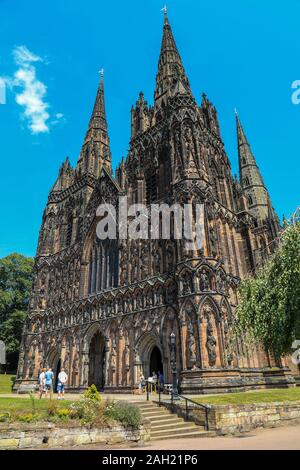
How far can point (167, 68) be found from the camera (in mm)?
41094

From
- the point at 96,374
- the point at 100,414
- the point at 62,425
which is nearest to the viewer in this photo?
the point at 62,425

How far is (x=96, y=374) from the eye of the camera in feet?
90.0

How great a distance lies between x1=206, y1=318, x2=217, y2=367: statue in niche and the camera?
18.3m

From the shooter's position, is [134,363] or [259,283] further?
[134,363]

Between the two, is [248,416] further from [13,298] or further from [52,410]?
[13,298]

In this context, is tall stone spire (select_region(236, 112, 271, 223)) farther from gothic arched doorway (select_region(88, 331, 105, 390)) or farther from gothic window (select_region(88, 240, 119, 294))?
gothic arched doorway (select_region(88, 331, 105, 390))

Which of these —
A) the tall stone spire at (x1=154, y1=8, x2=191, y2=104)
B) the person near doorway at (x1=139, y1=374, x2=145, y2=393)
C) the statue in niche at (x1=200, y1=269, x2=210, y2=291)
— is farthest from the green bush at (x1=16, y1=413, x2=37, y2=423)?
the tall stone spire at (x1=154, y1=8, x2=191, y2=104)

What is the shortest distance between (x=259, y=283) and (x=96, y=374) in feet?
66.1

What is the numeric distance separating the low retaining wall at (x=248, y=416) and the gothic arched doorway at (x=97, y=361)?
1703 cm

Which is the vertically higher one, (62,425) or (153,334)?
(153,334)

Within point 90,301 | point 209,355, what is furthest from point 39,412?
point 90,301

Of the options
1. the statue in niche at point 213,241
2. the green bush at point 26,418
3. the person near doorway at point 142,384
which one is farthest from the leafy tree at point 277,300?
the person near doorway at point 142,384

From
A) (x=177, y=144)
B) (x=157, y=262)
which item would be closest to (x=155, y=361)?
(x=157, y=262)

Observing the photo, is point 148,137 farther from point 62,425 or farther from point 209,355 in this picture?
point 62,425
